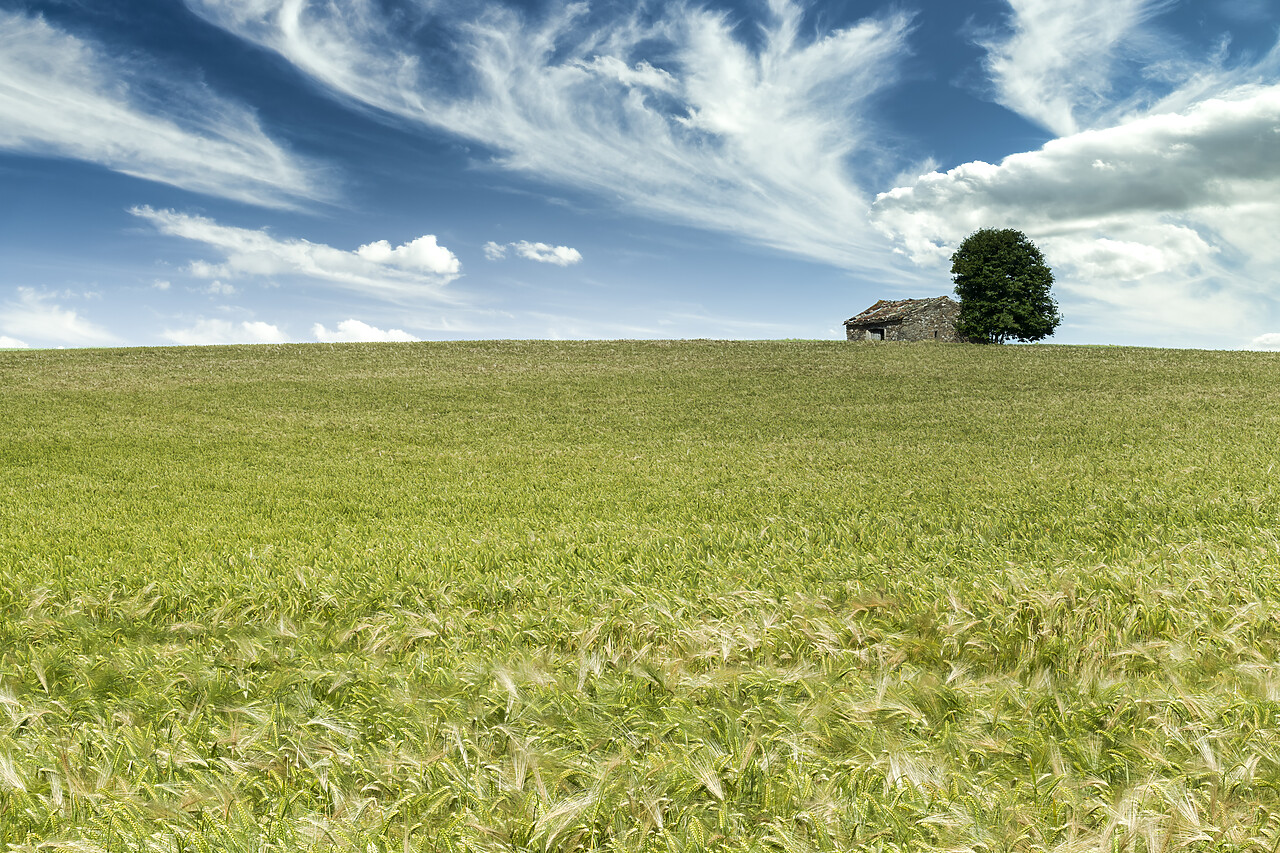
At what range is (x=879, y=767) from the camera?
9.38 ft

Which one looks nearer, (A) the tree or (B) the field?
(B) the field

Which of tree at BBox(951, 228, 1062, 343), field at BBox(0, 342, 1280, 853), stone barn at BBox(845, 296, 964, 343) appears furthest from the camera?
stone barn at BBox(845, 296, 964, 343)

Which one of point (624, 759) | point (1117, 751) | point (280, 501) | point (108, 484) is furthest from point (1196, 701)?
point (108, 484)

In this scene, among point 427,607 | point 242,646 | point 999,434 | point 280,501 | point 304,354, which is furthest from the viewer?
point 304,354

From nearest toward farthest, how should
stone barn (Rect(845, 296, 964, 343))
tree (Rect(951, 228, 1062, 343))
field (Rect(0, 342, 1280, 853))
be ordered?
field (Rect(0, 342, 1280, 853)), tree (Rect(951, 228, 1062, 343)), stone barn (Rect(845, 296, 964, 343))

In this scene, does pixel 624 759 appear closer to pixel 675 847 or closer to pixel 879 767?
pixel 675 847

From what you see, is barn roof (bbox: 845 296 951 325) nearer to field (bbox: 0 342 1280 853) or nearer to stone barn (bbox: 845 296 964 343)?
stone barn (bbox: 845 296 964 343)

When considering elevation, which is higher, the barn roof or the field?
the barn roof

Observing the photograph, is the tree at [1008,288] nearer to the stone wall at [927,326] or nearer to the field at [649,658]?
the stone wall at [927,326]

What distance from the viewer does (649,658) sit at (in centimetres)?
412

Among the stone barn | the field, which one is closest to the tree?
the stone barn

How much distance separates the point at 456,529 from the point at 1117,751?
6.62 meters

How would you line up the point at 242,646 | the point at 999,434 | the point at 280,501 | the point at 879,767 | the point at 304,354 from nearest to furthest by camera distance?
1. the point at 879,767
2. the point at 242,646
3. the point at 280,501
4. the point at 999,434
5. the point at 304,354

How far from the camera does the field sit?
2.63 m
